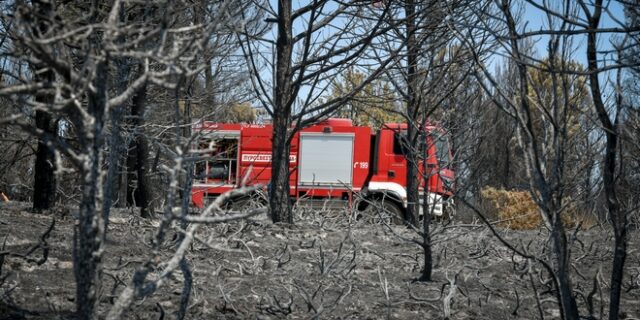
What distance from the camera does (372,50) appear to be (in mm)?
8352

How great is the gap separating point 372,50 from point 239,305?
4.51m

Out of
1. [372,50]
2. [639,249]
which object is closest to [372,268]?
[372,50]

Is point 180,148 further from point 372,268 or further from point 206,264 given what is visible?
point 372,268

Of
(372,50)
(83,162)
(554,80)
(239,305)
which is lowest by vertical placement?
(239,305)

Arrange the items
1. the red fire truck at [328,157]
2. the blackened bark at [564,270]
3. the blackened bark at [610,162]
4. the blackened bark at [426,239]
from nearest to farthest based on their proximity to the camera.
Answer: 1. the blackened bark at [564,270]
2. the blackened bark at [610,162]
3. the blackened bark at [426,239]
4. the red fire truck at [328,157]

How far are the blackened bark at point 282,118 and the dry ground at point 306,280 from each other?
0.96 feet

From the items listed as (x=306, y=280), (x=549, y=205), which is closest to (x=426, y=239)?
(x=306, y=280)

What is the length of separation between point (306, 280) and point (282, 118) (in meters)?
3.32

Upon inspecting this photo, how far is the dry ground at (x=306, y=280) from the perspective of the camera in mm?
4301

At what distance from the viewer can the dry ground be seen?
4.30m

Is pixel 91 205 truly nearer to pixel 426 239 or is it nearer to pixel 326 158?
pixel 426 239

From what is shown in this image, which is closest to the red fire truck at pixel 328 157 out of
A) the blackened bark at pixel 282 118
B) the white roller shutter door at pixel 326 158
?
the white roller shutter door at pixel 326 158

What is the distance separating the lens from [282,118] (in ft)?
27.8

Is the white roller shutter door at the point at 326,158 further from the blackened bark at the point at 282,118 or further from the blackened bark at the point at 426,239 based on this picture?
the blackened bark at the point at 426,239
